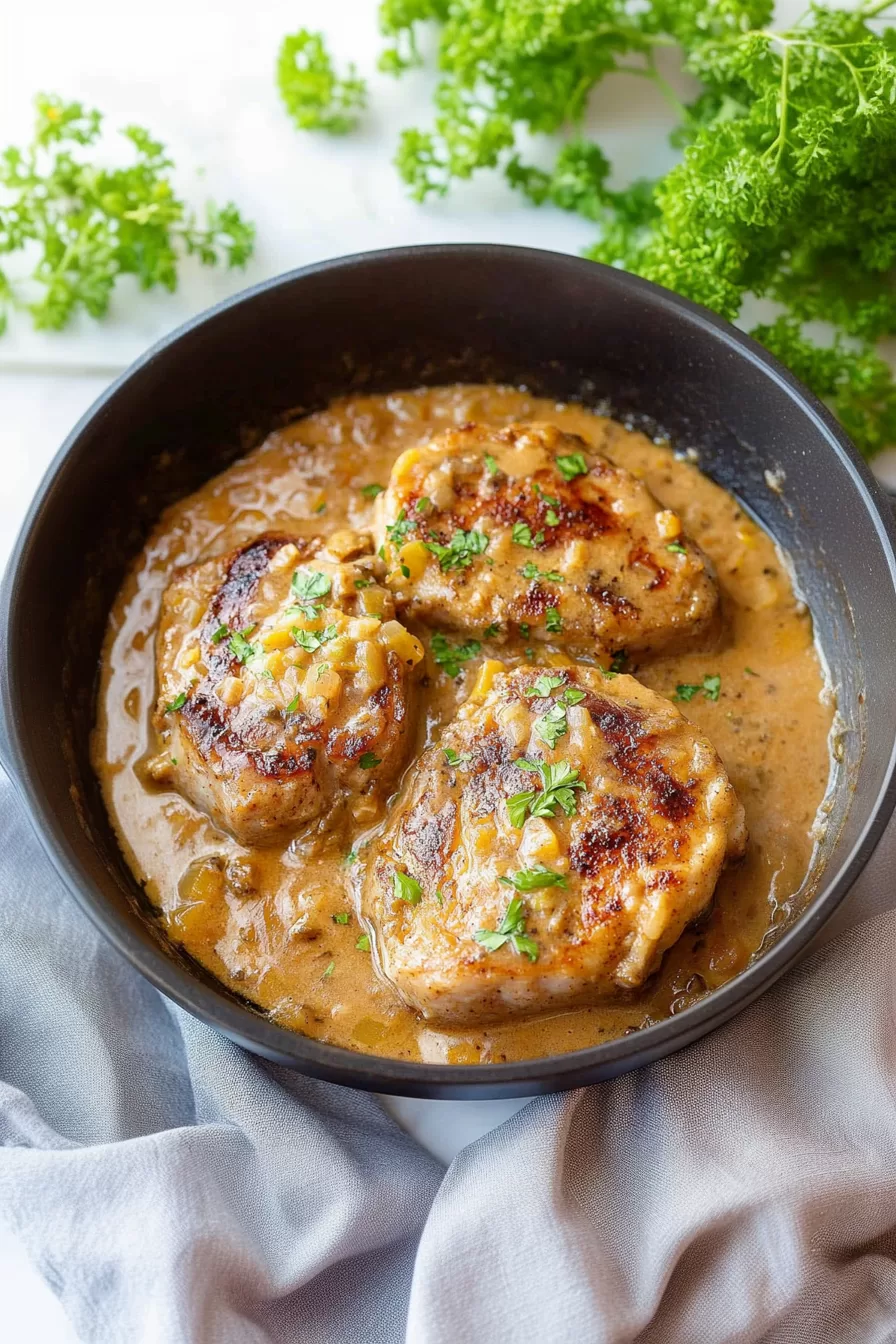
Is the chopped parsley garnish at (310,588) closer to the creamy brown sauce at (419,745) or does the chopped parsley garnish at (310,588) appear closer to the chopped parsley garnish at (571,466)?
the creamy brown sauce at (419,745)

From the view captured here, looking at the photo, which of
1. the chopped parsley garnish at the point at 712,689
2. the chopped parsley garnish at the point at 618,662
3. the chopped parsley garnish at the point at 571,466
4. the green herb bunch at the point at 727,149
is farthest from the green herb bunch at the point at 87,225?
the chopped parsley garnish at the point at 712,689

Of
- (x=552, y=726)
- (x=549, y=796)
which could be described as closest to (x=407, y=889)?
(x=549, y=796)

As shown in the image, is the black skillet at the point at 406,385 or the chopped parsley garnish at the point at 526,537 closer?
the black skillet at the point at 406,385

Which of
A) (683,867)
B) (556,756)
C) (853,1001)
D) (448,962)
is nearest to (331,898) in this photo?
(448,962)

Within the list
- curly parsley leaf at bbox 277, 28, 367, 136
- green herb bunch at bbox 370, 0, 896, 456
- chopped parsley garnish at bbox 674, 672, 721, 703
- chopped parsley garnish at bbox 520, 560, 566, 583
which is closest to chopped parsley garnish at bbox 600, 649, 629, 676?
chopped parsley garnish at bbox 674, 672, 721, 703

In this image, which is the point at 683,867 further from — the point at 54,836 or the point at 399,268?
the point at 399,268

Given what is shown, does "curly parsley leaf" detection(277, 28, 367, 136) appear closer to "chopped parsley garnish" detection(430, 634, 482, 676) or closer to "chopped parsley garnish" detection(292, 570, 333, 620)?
"chopped parsley garnish" detection(292, 570, 333, 620)
